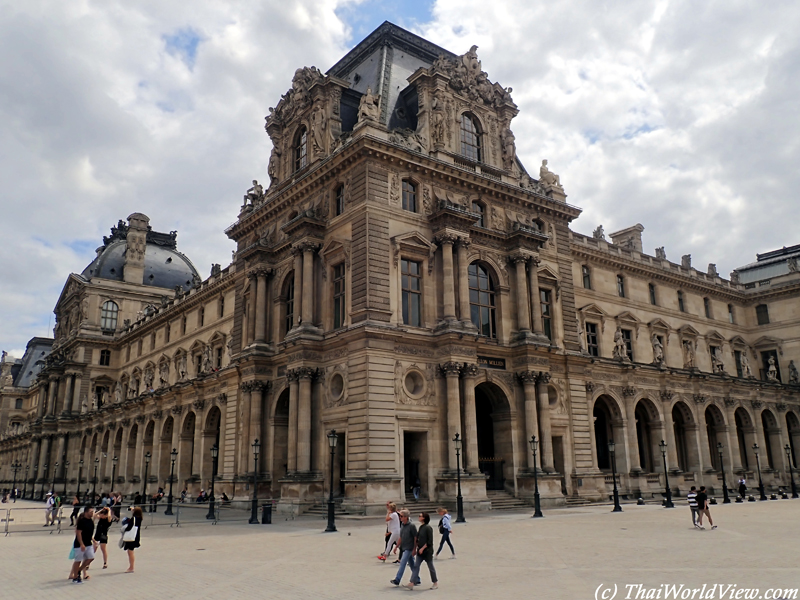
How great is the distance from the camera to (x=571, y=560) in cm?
1653

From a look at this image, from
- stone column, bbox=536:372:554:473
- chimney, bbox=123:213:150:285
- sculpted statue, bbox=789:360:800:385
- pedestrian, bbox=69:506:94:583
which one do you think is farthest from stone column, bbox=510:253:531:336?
chimney, bbox=123:213:150:285

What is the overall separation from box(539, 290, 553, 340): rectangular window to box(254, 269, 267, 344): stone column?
56.6 ft

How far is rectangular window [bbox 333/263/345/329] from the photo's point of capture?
1442 inches

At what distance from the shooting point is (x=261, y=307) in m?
42.1

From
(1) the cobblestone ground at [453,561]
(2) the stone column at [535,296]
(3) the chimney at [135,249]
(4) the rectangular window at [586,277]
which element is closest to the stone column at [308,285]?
(1) the cobblestone ground at [453,561]

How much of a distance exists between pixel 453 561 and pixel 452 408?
55.8 ft

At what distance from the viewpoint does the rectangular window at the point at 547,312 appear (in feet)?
138

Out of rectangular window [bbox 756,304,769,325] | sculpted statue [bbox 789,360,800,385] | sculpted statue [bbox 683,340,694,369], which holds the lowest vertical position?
sculpted statue [bbox 789,360,800,385]

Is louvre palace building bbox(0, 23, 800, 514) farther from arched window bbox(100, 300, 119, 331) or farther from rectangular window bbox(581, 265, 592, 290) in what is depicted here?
arched window bbox(100, 300, 119, 331)

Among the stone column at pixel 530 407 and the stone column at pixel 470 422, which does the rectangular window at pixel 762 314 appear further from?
the stone column at pixel 470 422

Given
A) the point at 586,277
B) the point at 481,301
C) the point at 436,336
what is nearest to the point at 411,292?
the point at 436,336

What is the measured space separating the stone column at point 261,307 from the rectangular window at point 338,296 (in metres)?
6.54

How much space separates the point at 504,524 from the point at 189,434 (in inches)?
1384

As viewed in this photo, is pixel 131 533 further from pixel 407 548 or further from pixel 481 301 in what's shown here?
pixel 481 301
